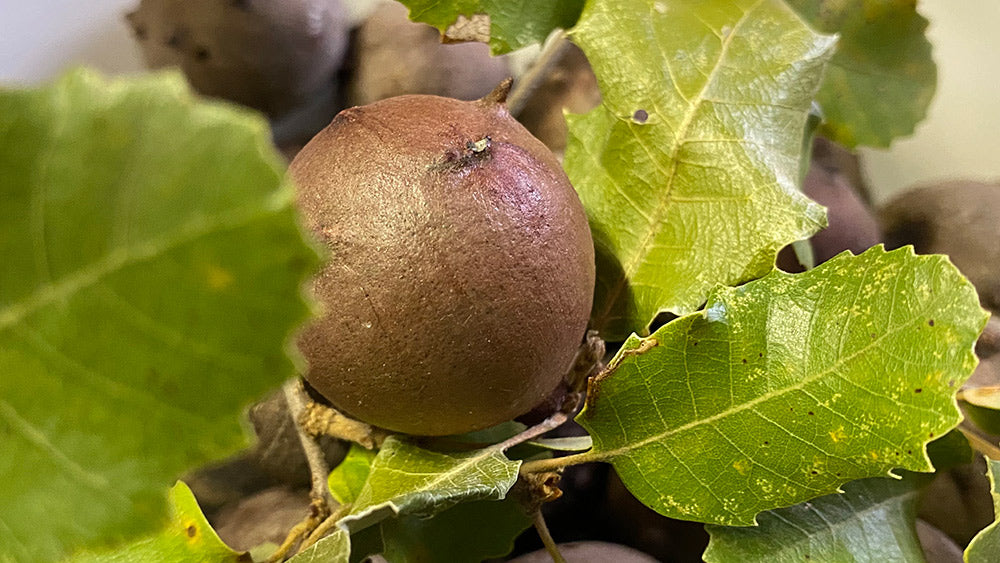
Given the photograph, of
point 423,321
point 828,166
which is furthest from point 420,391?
point 828,166

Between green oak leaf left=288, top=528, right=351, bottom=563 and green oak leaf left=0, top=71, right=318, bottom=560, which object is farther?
green oak leaf left=288, top=528, right=351, bottom=563

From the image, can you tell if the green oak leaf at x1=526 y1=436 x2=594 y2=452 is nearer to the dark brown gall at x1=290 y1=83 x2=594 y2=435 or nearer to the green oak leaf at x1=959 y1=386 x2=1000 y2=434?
the dark brown gall at x1=290 y1=83 x2=594 y2=435

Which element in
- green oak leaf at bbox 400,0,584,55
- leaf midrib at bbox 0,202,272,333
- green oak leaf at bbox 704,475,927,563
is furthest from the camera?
green oak leaf at bbox 400,0,584,55

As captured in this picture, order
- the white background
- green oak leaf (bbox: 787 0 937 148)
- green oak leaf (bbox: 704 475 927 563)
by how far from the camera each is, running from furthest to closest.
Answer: the white background, green oak leaf (bbox: 787 0 937 148), green oak leaf (bbox: 704 475 927 563)

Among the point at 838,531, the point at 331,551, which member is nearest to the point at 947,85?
the point at 838,531

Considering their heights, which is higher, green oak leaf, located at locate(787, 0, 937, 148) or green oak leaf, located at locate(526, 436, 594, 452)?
green oak leaf, located at locate(787, 0, 937, 148)

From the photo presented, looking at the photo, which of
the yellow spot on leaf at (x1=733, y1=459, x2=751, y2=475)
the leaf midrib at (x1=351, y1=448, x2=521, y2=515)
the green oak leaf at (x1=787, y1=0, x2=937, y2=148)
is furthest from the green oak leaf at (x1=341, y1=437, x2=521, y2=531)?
the green oak leaf at (x1=787, y1=0, x2=937, y2=148)

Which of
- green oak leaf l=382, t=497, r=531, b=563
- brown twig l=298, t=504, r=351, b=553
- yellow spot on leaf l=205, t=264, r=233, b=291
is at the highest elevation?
yellow spot on leaf l=205, t=264, r=233, b=291
